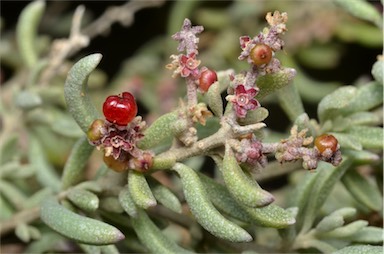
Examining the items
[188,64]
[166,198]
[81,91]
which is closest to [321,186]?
[166,198]

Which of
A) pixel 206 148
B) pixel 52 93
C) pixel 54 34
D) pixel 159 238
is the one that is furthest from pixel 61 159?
pixel 206 148

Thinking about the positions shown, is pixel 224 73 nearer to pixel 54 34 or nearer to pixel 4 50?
pixel 4 50

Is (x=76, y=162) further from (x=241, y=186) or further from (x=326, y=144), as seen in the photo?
(x=326, y=144)

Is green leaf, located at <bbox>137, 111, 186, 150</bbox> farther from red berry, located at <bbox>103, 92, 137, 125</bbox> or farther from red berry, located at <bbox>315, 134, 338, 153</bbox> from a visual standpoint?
red berry, located at <bbox>315, 134, 338, 153</bbox>

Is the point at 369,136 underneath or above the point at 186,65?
underneath

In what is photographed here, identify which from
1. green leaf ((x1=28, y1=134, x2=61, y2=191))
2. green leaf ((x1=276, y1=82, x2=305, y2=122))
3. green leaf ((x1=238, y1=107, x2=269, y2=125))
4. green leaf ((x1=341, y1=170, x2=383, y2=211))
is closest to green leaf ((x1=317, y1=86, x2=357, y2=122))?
green leaf ((x1=276, y1=82, x2=305, y2=122))
